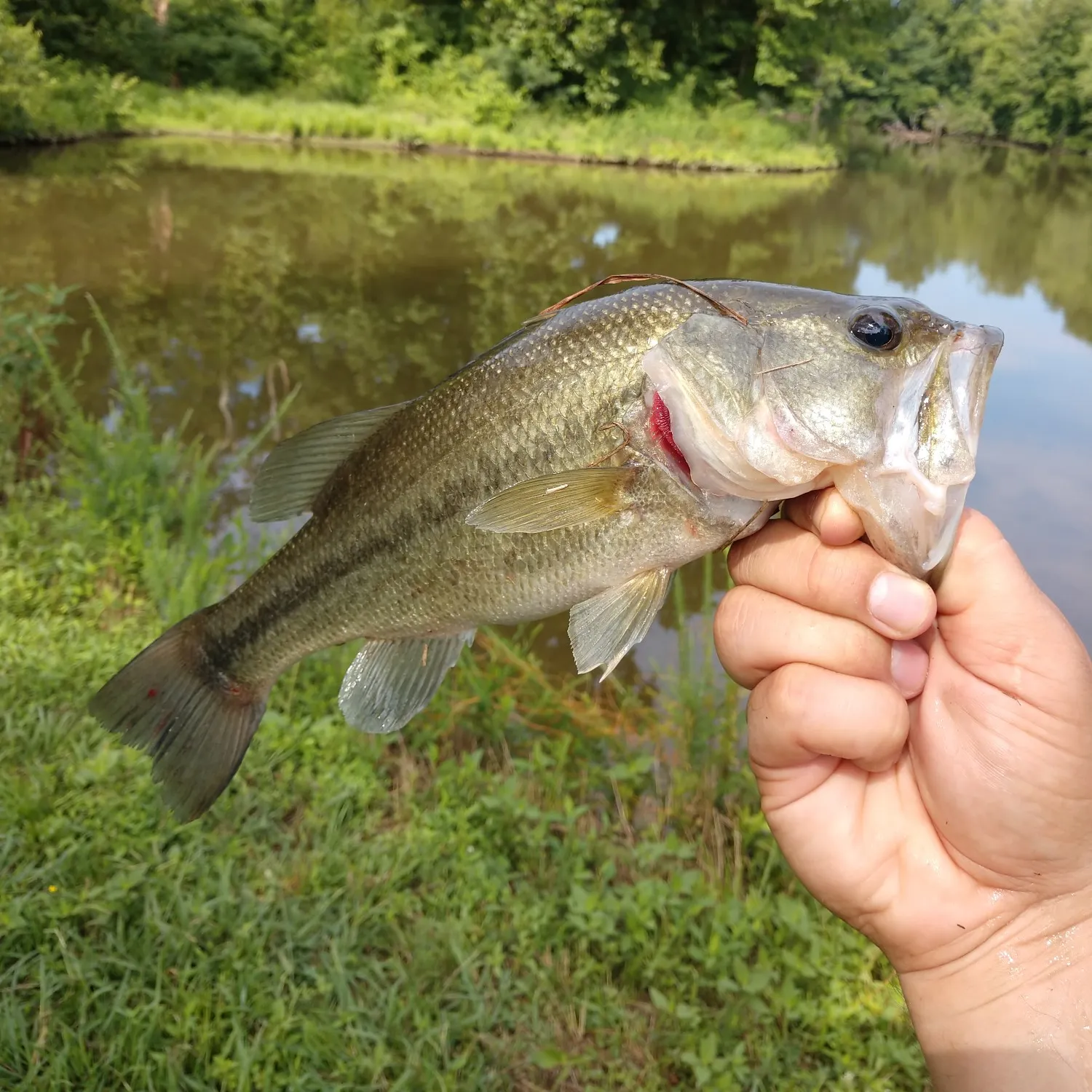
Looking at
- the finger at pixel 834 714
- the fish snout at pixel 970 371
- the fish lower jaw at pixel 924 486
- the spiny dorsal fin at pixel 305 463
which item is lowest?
the finger at pixel 834 714

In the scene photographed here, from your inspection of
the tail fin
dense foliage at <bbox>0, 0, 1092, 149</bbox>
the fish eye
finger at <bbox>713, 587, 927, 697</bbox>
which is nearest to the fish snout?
the fish eye

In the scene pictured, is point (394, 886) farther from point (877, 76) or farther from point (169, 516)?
point (877, 76)

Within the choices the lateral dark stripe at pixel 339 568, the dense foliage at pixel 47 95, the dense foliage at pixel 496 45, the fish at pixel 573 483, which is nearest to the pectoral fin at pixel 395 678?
the fish at pixel 573 483

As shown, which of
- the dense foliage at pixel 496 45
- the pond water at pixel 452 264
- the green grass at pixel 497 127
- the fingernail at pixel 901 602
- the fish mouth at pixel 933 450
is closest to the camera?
the fish mouth at pixel 933 450

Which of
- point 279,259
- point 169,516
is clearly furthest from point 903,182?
point 169,516

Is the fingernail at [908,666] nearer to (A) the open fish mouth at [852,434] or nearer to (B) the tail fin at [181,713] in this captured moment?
(A) the open fish mouth at [852,434]

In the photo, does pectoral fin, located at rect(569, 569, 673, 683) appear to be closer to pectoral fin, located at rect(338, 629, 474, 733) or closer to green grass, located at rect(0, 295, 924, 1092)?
pectoral fin, located at rect(338, 629, 474, 733)

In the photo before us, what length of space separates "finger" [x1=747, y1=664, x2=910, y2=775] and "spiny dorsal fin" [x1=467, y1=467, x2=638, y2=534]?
1.61 ft

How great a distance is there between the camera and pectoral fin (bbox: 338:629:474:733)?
1.87 meters

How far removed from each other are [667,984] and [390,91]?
106 ft

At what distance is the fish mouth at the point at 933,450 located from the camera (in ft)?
4.62

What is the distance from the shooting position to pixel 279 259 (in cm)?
1273

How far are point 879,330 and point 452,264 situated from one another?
1265 centimetres

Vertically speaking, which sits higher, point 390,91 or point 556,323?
point 556,323
